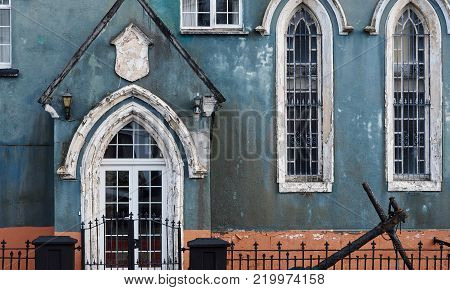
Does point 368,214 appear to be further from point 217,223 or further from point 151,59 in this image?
point 151,59

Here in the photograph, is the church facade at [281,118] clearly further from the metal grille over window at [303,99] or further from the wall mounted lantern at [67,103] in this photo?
the wall mounted lantern at [67,103]

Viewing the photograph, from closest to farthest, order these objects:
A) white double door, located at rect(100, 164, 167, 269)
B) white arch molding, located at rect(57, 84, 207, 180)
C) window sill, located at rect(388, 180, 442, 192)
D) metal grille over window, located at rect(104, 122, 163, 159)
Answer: white arch molding, located at rect(57, 84, 207, 180), white double door, located at rect(100, 164, 167, 269), metal grille over window, located at rect(104, 122, 163, 159), window sill, located at rect(388, 180, 442, 192)

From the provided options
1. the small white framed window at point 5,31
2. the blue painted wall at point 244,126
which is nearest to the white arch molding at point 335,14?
the blue painted wall at point 244,126

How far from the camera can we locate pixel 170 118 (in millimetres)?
17469

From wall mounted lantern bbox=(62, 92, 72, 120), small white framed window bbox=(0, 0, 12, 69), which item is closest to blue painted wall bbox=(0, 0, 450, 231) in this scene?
small white framed window bbox=(0, 0, 12, 69)

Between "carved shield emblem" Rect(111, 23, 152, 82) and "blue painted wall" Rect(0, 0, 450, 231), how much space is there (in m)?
1.49

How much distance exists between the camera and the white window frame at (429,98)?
19.1m

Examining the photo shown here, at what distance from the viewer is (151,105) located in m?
17.6

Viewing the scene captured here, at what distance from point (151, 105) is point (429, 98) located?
20.7 feet

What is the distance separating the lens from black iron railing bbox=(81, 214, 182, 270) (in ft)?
56.9

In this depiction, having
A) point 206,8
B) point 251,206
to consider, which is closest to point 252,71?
point 206,8

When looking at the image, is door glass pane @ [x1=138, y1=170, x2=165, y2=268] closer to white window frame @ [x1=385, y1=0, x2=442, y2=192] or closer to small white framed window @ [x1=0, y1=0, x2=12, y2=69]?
small white framed window @ [x1=0, y1=0, x2=12, y2=69]

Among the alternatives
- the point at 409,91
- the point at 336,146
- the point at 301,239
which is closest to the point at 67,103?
the point at 301,239

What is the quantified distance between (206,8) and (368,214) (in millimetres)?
5767
